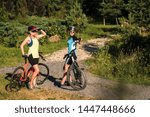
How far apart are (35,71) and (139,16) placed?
13.8 metres

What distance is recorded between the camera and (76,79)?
466 inches

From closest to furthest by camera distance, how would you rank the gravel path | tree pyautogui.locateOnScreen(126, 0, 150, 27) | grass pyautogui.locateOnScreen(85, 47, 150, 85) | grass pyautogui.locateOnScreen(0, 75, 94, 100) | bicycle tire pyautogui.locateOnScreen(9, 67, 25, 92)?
grass pyautogui.locateOnScreen(0, 75, 94, 100)
the gravel path
bicycle tire pyautogui.locateOnScreen(9, 67, 25, 92)
grass pyautogui.locateOnScreen(85, 47, 150, 85)
tree pyautogui.locateOnScreen(126, 0, 150, 27)

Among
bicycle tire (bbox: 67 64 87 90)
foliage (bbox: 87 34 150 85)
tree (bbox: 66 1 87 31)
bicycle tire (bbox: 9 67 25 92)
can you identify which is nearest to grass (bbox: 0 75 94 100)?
bicycle tire (bbox: 9 67 25 92)

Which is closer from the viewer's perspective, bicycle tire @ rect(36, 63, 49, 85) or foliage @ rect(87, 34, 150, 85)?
bicycle tire @ rect(36, 63, 49, 85)

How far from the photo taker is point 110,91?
38.5ft

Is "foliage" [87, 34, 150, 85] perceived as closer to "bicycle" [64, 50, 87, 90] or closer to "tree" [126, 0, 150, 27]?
"bicycle" [64, 50, 87, 90]

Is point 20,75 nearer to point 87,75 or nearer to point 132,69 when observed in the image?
point 87,75

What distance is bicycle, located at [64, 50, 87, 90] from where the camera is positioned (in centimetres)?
1166

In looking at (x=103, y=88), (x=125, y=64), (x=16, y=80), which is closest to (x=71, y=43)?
(x=103, y=88)

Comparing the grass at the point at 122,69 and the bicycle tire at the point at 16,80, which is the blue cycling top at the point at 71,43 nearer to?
the bicycle tire at the point at 16,80

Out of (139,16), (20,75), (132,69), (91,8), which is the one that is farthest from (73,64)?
(91,8)

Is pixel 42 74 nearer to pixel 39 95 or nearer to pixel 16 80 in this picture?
pixel 16 80

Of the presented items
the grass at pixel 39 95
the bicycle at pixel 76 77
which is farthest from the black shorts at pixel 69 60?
the grass at pixel 39 95

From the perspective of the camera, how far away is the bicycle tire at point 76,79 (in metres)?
11.7
